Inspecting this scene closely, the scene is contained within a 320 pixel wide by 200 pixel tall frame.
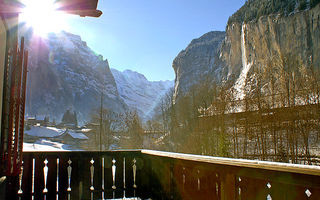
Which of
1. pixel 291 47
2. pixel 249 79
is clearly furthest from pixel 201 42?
pixel 249 79

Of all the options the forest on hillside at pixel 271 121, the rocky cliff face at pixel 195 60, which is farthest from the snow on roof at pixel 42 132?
the rocky cliff face at pixel 195 60

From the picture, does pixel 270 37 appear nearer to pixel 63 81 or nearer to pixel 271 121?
pixel 271 121

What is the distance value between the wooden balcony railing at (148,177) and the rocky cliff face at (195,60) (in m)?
62.2

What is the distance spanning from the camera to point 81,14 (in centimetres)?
281

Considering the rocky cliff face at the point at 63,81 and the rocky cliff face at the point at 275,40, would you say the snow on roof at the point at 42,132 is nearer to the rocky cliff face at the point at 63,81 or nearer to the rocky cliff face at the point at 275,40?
the rocky cliff face at the point at 275,40

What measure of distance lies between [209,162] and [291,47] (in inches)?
1045

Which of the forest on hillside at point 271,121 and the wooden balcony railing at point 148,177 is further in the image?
the forest on hillside at point 271,121

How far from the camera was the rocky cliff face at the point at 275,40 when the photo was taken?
23.1m

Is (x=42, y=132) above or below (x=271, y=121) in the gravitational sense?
below

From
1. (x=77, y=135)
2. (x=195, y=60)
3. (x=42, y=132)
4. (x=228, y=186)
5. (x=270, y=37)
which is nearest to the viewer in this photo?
(x=228, y=186)

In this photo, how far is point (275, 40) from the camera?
2761 centimetres

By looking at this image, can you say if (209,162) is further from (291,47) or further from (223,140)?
(291,47)

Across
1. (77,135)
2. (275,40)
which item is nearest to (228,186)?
(275,40)

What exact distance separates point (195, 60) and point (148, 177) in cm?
7119
